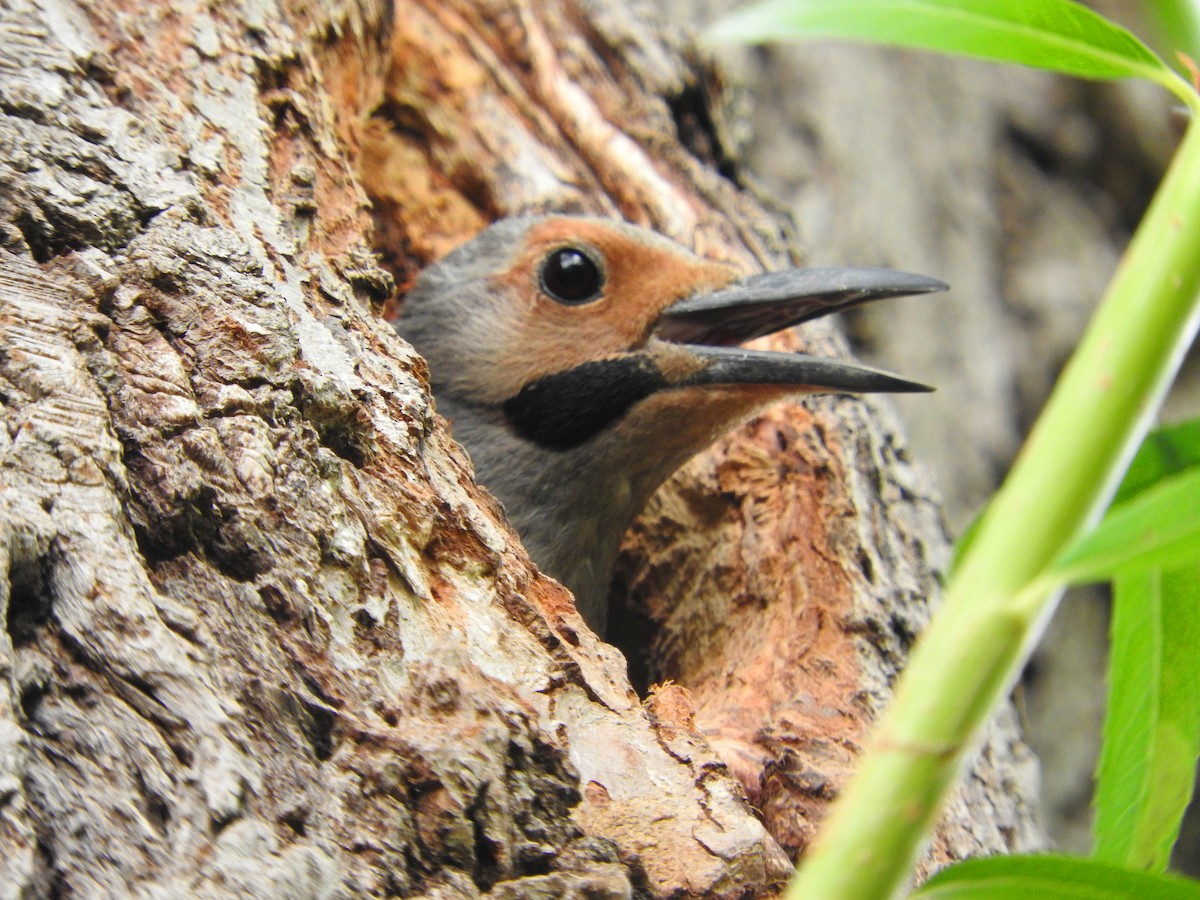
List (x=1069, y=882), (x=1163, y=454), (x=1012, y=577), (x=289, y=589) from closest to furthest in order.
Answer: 1. (x=1012, y=577)
2. (x=1069, y=882)
3. (x=289, y=589)
4. (x=1163, y=454)

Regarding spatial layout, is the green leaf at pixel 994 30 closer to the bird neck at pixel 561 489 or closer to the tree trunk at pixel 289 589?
the tree trunk at pixel 289 589

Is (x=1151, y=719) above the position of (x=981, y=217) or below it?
below

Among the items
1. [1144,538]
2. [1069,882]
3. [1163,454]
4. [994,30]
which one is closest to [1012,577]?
[1144,538]

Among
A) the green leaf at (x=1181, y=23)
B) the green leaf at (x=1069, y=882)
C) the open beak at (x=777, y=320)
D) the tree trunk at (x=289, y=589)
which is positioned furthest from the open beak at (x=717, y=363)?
the green leaf at (x=1069, y=882)

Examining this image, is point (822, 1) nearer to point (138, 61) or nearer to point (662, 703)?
point (662, 703)

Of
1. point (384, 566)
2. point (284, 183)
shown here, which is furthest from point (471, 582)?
point (284, 183)

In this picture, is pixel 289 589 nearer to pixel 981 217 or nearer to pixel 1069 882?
pixel 1069 882

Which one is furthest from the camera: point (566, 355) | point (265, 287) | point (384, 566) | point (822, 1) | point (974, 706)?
point (566, 355)
